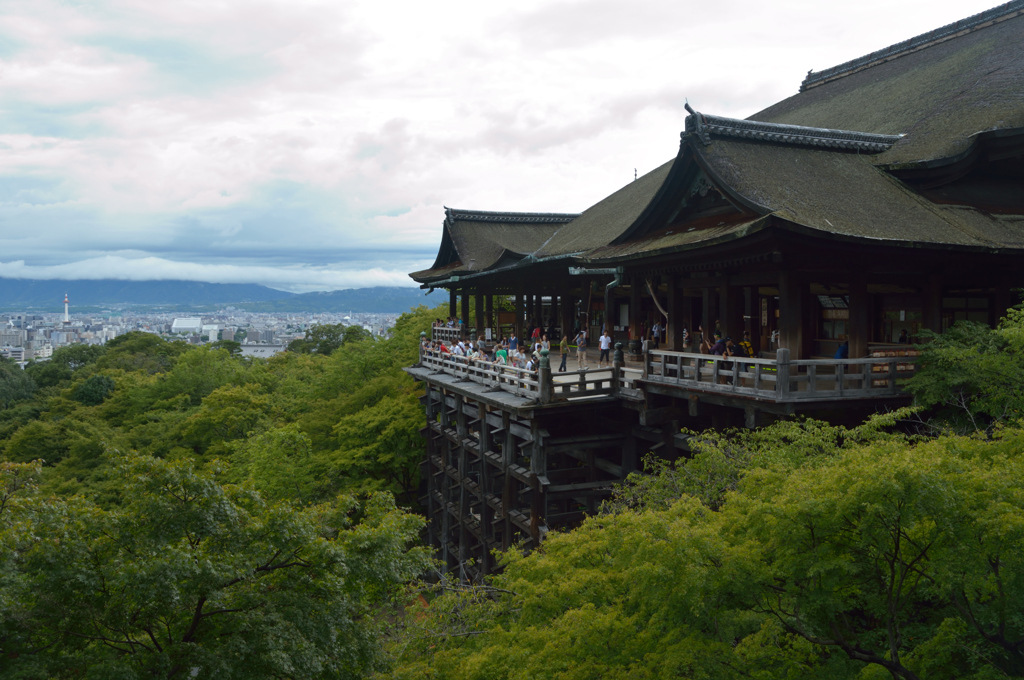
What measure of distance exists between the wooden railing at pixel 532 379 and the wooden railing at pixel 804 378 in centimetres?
282

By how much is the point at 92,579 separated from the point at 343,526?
12.3ft

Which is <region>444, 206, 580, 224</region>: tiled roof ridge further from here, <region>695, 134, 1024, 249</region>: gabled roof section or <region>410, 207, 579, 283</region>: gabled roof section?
<region>695, 134, 1024, 249</region>: gabled roof section

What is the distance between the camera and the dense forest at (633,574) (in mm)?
6355

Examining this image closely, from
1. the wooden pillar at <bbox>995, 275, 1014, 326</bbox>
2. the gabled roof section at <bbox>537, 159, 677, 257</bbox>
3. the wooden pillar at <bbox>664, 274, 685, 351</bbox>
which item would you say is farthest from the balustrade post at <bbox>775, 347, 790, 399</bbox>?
the gabled roof section at <bbox>537, 159, 677, 257</bbox>

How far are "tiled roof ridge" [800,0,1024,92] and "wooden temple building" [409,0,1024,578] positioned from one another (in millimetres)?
92

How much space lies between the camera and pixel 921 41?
24906 millimetres

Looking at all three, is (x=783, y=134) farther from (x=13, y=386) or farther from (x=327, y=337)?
(x=13, y=386)

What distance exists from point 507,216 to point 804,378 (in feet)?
83.3

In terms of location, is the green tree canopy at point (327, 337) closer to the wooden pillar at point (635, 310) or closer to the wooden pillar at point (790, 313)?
the wooden pillar at point (635, 310)

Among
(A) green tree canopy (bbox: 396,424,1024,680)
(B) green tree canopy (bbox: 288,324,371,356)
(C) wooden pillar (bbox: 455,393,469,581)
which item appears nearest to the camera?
(A) green tree canopy (bbox: 396,424,1024,680)

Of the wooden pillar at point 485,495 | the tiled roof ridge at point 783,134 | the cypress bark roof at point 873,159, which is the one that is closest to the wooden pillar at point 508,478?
the wooden pillar at point 485,495

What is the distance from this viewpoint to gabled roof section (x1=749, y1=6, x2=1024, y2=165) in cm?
1738

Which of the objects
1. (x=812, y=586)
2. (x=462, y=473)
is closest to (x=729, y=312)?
(x=462, y=473)

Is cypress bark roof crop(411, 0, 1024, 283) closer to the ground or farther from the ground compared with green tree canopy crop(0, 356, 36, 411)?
farther from the ground
